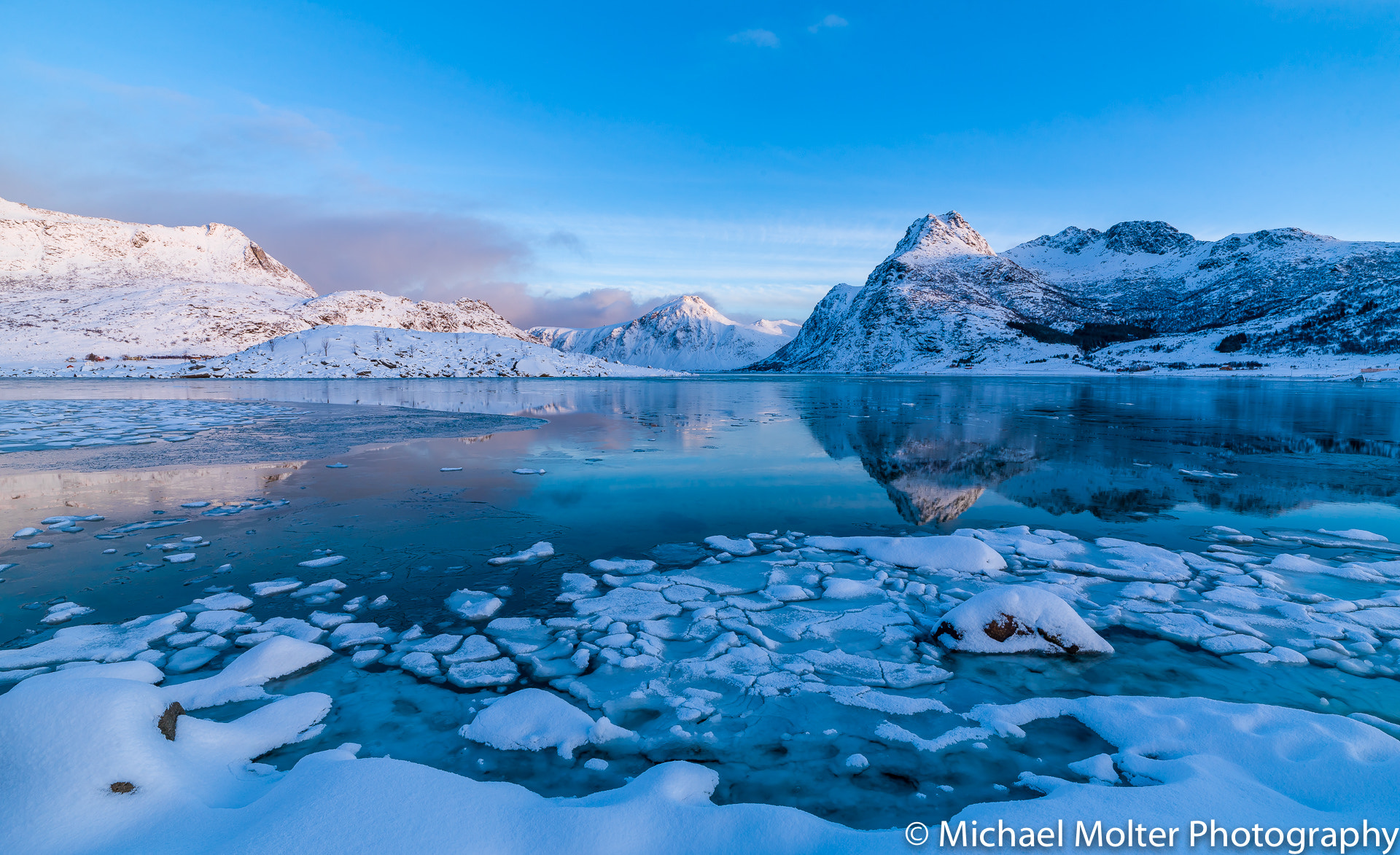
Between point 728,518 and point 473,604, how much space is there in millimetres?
4134

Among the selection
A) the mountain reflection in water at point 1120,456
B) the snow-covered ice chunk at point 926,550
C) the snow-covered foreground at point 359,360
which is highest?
the snow-covered foreground at point 359,360

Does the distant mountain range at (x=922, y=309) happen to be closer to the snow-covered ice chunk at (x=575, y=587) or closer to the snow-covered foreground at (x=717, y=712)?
the snow-covered ice chunk at (x=575, y=587)

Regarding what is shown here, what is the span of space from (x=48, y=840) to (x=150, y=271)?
656ft

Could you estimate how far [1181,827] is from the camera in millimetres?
2803

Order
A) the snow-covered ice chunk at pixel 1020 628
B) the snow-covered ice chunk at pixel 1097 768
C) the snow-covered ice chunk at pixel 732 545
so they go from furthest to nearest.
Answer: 1. the snow-covered ice chunk at pixel 732 545
2. the snow-covered ice chunk at pixel 1020 628
3. the snow-covered ice chunk at pixel 1097 768

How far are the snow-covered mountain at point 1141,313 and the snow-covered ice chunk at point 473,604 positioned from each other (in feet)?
374

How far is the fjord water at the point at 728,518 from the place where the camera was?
3607mm

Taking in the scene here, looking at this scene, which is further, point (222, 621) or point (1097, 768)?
point (222, 621)

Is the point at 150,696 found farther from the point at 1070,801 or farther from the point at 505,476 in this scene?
the point at 505,476

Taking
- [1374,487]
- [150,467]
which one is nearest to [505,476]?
[150,467]

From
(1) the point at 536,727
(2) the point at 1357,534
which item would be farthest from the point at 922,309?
(1) the point at 536,727

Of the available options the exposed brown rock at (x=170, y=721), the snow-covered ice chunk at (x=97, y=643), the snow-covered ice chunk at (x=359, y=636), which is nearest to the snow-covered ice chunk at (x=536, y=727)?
the exposed brown rock at (x=170, y=721)

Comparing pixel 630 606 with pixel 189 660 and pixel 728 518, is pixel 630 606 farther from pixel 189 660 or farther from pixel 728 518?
pixel 189 660

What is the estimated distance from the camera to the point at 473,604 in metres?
5.63
